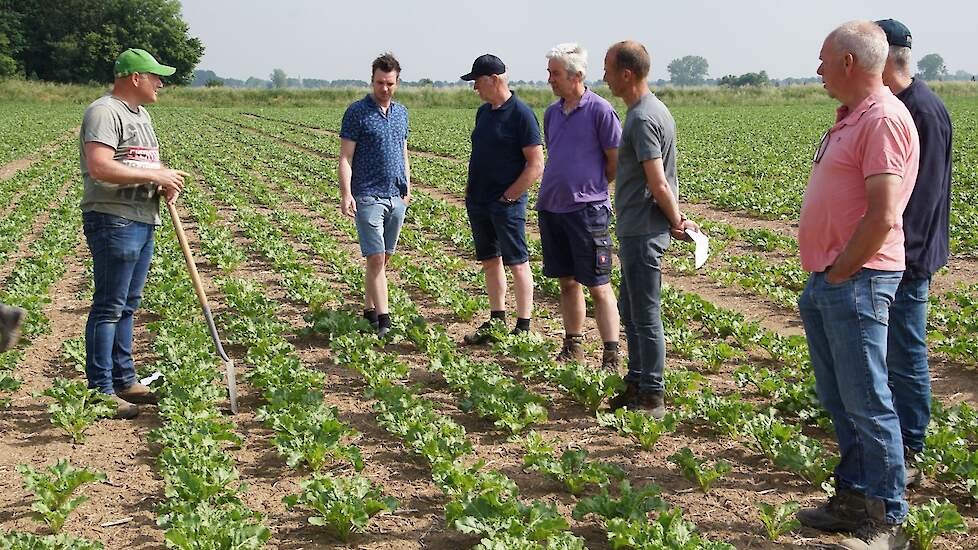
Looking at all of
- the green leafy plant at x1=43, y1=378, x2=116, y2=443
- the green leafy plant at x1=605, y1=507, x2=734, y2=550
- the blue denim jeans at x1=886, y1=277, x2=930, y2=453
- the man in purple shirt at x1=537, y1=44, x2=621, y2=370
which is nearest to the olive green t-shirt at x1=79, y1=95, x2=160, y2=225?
the green leafy plant at x1=43, y1=378, x2=116, y2=443

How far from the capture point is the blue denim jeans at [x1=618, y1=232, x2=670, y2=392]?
4988mm

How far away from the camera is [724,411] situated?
5078 mm

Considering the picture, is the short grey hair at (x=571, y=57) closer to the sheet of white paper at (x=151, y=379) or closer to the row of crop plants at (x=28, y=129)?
the sheet of white paper at (x=151, y=379)

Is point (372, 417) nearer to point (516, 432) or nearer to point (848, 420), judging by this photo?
point (516, 432)

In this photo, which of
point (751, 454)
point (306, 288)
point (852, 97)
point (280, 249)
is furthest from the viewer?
point (280, 249)

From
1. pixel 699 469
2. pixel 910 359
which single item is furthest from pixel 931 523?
pixel 699 469

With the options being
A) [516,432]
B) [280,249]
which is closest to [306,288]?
[280,249]

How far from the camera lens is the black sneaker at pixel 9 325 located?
2.80 metres

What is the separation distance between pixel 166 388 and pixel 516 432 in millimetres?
2432

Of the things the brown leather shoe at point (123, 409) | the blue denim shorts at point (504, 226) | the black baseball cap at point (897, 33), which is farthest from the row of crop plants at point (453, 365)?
the black baseball cap at point (897, 33)

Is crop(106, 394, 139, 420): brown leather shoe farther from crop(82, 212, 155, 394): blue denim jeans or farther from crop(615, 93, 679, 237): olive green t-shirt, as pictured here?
crop(615, 93, 679, 237): olive green t-shirt

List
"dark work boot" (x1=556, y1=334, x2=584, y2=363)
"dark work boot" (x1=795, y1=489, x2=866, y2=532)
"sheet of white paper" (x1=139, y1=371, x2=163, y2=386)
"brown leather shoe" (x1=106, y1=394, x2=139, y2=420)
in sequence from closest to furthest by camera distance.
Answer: "dark work boot" (x1=795, y1=489, x2=866, y2=532) < "brown leather shoe" (x1=106, y1=394, x2=139, y2=420) < "sheet of white paper" (x1=139, y1=371, x2=163, y2=386) < "dark work boot" (x1=556, y1=334, x2=584, y2=363)

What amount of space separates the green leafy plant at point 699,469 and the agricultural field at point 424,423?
1cm

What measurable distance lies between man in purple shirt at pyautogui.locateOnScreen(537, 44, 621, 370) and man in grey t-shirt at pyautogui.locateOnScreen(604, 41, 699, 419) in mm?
513
